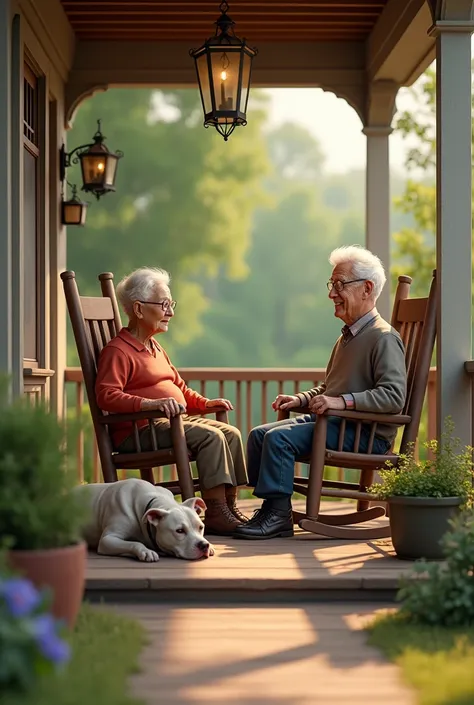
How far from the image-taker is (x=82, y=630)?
313 centimetres

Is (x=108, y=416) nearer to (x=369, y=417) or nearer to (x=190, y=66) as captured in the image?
(x=369, y=417)

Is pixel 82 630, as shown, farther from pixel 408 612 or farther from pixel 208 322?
pixel 208 322

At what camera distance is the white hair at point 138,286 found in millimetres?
5059

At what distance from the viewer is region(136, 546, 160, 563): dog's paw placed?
4.09 m

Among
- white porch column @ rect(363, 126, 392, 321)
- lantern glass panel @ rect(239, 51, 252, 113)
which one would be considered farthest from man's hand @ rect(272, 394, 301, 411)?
white porch column @ rect(363, 126, 392, 321)

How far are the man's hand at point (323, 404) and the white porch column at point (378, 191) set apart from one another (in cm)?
269

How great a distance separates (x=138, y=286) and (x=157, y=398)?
0.55m

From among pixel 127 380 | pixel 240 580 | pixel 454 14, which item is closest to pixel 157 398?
pixel 127 380

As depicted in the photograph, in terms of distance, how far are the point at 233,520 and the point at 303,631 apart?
146 centimetres

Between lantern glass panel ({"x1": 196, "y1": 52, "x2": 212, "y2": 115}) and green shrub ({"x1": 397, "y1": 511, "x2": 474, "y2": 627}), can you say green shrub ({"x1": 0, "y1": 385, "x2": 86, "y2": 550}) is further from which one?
A: lantern glass panel ({"x1": 196, "y1": 52, "x2": 212, "y2": 115})

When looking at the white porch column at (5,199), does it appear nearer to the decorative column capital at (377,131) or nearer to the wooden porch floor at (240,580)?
the wooden porch floor at (240,580)

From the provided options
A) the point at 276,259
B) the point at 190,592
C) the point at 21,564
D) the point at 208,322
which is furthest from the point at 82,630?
the point at 276,259

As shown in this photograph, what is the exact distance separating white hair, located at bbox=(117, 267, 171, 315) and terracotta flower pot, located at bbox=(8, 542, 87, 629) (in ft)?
7.39

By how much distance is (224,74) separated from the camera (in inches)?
210
